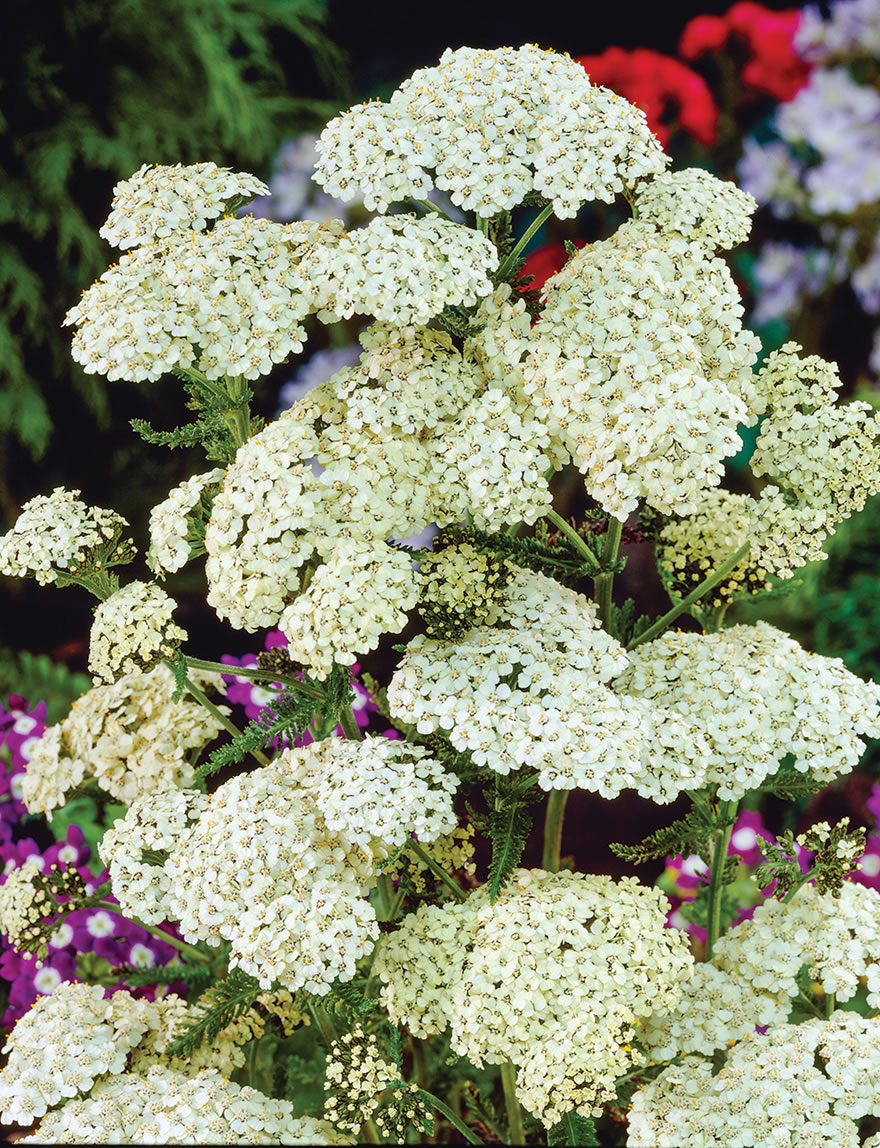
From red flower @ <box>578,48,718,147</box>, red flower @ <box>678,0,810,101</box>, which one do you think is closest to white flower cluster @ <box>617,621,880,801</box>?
red flower @ <box>578,48,718,147</box>

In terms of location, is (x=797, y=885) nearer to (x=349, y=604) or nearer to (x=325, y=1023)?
(x=325, y=1023)

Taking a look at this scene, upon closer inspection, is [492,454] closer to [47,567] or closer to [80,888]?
[47,567]

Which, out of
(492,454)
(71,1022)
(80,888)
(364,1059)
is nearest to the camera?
(492,454)

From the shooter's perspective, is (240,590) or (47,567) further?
(47,567)

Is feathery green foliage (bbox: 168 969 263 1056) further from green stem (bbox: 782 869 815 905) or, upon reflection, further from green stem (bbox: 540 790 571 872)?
green stem (bbox: 782 869 815 905)

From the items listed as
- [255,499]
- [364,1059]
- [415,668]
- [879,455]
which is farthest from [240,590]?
[879,455]

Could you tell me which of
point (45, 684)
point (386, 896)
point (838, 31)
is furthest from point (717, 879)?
point (838, 31)

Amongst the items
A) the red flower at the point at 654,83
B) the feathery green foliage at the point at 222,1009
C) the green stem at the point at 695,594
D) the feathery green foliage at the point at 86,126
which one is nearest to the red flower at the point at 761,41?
the red flower at the point at 654,83
